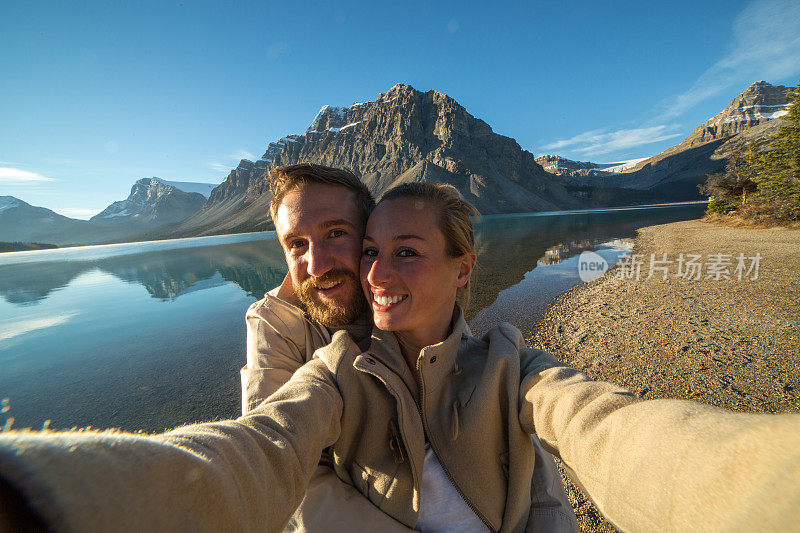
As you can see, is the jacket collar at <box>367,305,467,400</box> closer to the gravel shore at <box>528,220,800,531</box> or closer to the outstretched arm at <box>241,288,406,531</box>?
the outstretched arm at <box>241,288,406,531</box>

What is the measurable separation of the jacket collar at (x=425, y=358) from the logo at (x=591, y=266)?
15011mm

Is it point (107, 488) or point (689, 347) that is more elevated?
point (107, 488)

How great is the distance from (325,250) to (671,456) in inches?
97.8

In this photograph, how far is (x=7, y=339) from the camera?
12.8 metres

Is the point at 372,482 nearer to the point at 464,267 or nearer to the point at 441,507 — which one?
the point at 441,507

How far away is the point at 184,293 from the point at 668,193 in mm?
212933

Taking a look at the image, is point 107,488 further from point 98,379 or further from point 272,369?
point 98,379

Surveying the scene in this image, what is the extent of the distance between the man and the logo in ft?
48.6

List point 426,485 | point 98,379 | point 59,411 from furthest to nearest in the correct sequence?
point 98,379 → point 59,411 → point 426,485

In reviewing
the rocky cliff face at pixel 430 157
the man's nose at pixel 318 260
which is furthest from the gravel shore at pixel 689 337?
the rocky cliff face at pixel 430 157

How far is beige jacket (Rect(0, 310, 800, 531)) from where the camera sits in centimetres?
62

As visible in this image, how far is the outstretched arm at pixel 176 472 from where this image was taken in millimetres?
495

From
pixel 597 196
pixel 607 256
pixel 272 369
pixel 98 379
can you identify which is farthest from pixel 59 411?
pixel 597 196

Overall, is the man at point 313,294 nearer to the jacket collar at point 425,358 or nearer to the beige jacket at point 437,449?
the jacket collar at point 425,358
